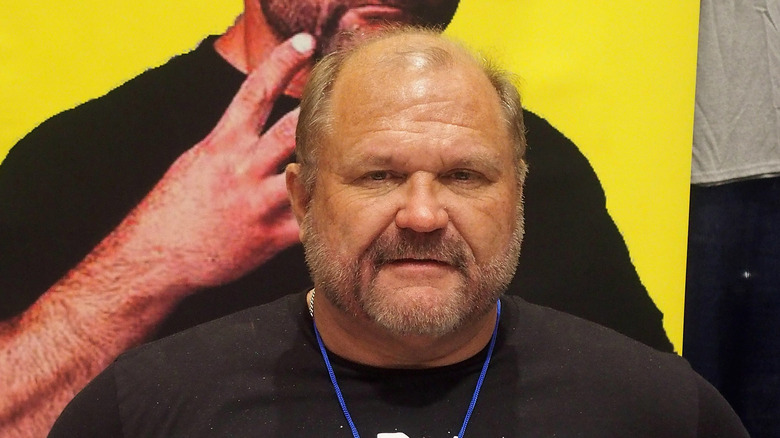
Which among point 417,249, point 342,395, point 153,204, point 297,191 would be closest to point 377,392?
point 342,395

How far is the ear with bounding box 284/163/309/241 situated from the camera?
3.82 ft

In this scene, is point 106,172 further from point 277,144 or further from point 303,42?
point 303,42

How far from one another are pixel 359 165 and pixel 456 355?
35 centimetres

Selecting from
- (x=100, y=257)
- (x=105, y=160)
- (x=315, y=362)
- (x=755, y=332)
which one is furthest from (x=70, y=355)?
(x=755, y=332)

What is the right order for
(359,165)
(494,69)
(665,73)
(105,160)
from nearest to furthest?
(359,165) → (494,69) → (105,160) → (665,73)

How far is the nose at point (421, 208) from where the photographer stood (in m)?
1.00

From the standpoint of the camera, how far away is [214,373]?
114cm

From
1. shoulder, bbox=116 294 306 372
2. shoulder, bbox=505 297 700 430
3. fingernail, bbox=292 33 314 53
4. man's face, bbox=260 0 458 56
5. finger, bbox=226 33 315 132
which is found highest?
man's face, bbox=260 0 458 56

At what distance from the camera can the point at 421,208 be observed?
3.30 feet

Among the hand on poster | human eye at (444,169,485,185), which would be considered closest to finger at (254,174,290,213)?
the hand on poster

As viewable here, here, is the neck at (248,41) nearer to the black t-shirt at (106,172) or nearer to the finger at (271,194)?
the black t-shirt at (106,172)

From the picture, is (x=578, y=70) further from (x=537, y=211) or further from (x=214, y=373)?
(x=214, y=373)

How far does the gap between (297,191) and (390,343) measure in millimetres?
300

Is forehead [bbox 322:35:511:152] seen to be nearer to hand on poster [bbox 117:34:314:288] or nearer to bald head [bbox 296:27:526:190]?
bald head [bbox 296:27:526:190]
